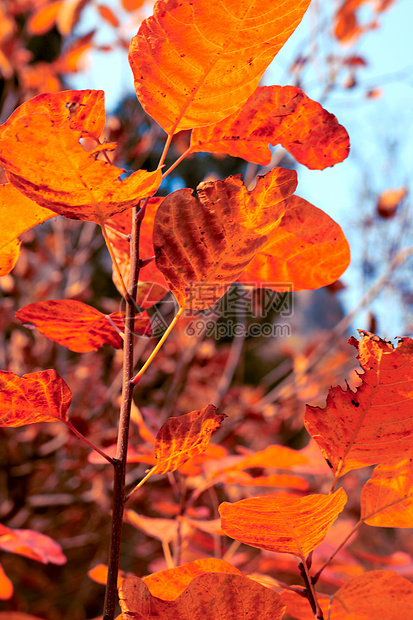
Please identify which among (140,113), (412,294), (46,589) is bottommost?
(46,589)

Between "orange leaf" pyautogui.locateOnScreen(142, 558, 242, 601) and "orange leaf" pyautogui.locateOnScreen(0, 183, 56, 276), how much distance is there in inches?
10.7

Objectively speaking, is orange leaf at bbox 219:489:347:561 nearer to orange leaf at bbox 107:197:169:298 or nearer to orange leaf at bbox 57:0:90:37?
orange leaf at bbox 107:197:169:298

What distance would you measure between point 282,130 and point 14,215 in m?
0.22

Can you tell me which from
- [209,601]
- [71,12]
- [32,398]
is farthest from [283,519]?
[71,12]

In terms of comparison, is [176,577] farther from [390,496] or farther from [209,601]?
[390,496]

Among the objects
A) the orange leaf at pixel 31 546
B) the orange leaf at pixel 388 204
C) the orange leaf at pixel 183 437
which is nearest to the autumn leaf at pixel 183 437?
the orange leaf at pixel 183 437

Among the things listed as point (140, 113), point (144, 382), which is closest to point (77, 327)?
point (144, 382)

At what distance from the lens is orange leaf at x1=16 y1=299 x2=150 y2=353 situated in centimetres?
41

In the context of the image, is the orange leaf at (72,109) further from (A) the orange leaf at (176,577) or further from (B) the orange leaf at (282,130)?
(A) the orange leaf at (176,577)

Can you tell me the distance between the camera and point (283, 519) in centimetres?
32

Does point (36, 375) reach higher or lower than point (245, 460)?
higher

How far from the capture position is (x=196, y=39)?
0.30m

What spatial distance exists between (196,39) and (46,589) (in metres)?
2.60

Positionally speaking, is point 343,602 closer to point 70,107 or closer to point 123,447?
point 123,447
